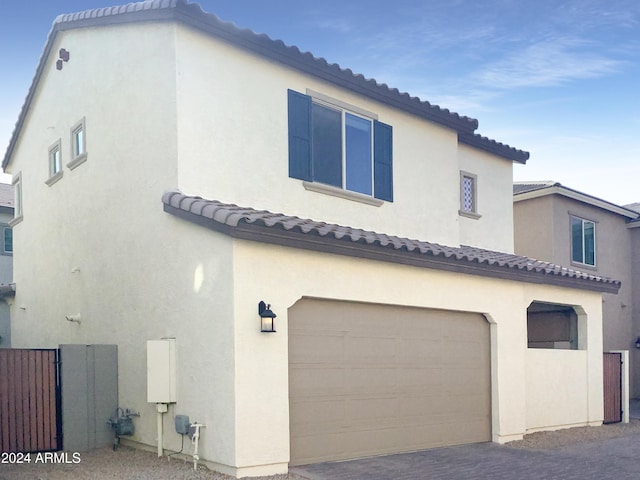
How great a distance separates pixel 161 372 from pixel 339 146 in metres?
5.11

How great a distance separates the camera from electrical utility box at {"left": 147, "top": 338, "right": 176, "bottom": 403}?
9562 mm

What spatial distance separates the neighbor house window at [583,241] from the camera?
21.4 metres

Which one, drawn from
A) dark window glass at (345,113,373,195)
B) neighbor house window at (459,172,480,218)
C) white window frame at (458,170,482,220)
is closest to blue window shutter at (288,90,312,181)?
dark window glass at (345,113,373,195)

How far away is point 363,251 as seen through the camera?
10.3 m

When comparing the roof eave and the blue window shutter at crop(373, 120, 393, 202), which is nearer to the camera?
the blue window shutter at crop(373, 120, 393, 202)

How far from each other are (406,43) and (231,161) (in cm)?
544

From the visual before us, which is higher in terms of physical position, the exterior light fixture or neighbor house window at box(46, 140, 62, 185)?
neighbor house window at box(46, 140, 62, 185)

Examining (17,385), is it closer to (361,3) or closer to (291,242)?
(291,242)

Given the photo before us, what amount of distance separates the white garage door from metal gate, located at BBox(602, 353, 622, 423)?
4.84 metres

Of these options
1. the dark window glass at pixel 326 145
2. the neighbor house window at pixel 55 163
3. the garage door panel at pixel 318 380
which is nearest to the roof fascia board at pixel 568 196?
the dark window glass at pixel 326 145

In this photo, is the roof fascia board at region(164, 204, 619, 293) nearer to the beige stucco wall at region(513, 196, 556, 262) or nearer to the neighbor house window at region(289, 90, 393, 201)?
the neighbor house window at region(289, 90, 393, 201)

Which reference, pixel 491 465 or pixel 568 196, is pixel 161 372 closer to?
pixel 491 465

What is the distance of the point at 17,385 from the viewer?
10328mm

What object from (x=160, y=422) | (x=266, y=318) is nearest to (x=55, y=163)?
(x=160, y=422)
